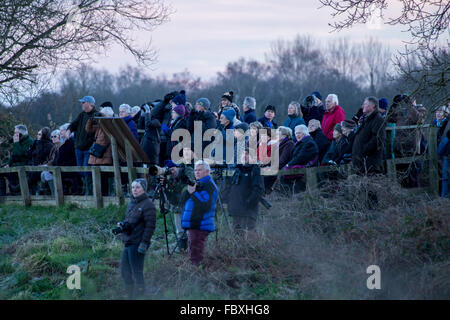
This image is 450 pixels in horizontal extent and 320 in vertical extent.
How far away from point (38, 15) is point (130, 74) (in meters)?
89.0

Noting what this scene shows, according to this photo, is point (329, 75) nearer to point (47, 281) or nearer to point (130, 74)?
point (130, 74)

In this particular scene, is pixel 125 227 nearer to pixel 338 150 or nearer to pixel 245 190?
pixel 245 190

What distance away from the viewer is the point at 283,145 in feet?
42.5

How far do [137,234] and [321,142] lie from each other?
5.31 m

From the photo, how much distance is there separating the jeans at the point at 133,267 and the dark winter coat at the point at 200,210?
908mm

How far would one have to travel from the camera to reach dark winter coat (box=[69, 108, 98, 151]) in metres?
14.6

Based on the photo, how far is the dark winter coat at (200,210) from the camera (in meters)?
9.48

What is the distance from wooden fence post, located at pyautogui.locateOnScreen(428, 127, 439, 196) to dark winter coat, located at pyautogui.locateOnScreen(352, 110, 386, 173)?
7.41 ft

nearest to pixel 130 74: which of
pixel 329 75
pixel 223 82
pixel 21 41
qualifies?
pixel 223 82

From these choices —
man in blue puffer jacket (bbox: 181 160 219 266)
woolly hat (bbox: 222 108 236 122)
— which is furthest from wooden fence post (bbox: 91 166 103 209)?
man in blue puffer jacket (bbox: 181 160 219 266)

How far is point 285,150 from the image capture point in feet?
42.2

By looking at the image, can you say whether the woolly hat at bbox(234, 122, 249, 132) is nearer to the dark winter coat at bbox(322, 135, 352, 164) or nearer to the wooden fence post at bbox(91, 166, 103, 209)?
the dark winter coat at bbox(322, 135, 352, 164)

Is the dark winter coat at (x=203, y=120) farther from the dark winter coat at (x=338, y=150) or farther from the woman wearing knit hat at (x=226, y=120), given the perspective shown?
the dark winter coat at (x=338, y=150)
